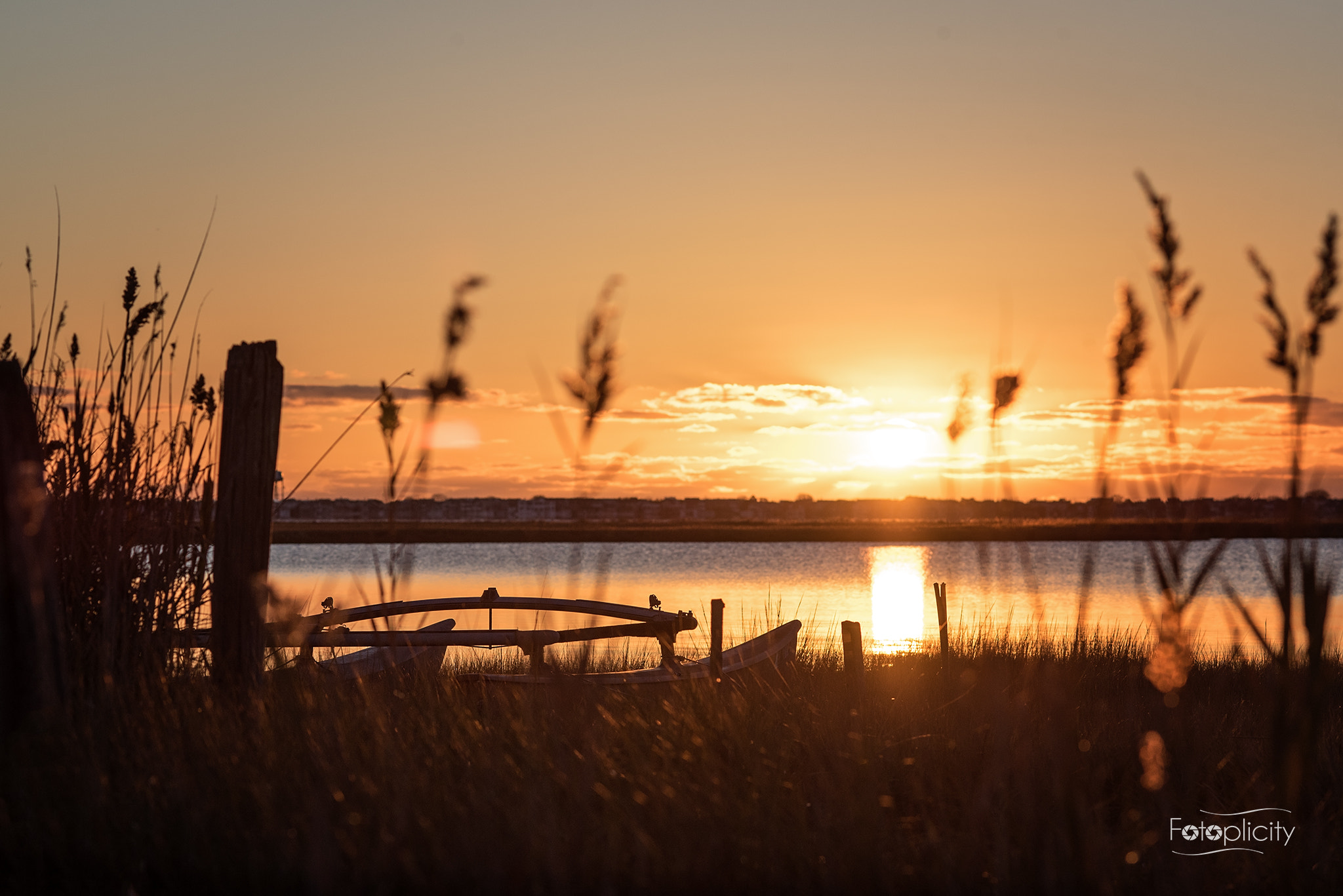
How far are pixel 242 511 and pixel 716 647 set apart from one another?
4465 mm

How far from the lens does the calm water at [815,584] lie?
638 cm

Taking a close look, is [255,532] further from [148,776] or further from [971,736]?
[971,736]

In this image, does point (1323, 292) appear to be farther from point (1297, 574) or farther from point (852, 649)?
point (852, 649)

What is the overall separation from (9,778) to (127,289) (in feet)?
9.75

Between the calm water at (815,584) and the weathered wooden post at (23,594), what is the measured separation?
1074 mm

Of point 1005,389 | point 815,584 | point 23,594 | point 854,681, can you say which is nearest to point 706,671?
point 854,681

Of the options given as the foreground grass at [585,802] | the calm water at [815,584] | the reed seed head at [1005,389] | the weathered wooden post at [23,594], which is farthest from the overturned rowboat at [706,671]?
the reed seed head at [1005,389]

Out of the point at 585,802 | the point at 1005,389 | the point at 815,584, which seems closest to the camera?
the point at 1005,389

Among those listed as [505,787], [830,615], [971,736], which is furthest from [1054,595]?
[505,787]

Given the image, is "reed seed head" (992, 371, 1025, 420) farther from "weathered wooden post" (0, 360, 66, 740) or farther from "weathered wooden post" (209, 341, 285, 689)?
"weathered wooden post" (0, 360, 66, 740)

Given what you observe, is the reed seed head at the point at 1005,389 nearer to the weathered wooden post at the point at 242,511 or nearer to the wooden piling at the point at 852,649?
the weathered wooden post at the point at 242,511

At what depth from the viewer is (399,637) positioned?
666 centimetres

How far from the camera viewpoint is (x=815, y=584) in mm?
47750

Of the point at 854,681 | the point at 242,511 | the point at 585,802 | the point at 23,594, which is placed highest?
the point at 242,511
